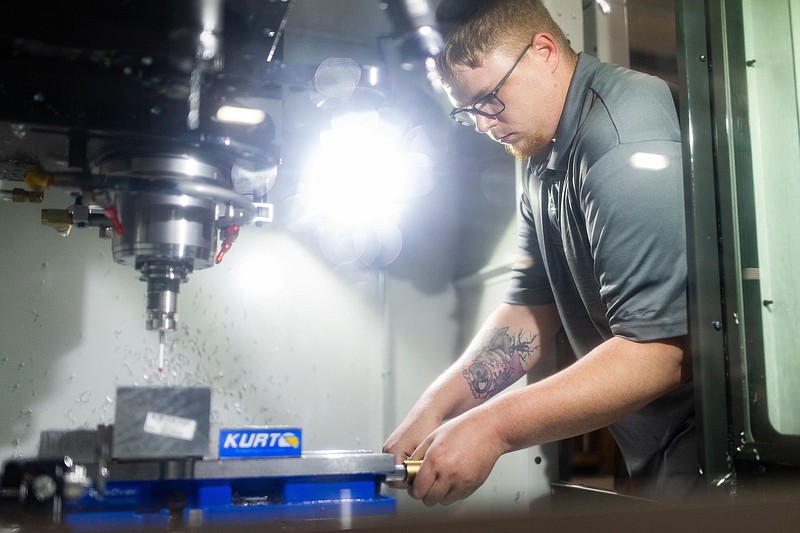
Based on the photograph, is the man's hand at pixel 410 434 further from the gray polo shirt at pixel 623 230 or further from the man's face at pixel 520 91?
the man's face at pixel 520 91

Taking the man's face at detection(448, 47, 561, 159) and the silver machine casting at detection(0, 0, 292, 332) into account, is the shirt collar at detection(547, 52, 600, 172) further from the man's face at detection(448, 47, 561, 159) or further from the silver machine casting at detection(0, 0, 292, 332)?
the silver machine casting at detection(0, 0, 292, 332)

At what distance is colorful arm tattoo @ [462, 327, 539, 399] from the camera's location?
4.83ft

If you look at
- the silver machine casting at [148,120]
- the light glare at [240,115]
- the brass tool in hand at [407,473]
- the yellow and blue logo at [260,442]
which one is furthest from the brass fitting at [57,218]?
the brass tool in hand at [407,473]

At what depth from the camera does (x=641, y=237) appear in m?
1.03

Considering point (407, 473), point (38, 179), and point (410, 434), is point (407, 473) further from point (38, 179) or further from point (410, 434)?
point (38, 179)

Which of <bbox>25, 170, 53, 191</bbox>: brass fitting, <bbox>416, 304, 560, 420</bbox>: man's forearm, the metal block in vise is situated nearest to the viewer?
the metal block in vise

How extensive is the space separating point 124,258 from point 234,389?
1.80ft

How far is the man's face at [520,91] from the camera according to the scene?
50.6 inches

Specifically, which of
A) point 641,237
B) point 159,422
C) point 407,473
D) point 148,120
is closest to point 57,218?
point 148,120

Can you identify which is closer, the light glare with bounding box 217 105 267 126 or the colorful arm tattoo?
the light glare with bounding box 217 105 267 126

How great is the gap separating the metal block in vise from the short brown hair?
31.8 inches

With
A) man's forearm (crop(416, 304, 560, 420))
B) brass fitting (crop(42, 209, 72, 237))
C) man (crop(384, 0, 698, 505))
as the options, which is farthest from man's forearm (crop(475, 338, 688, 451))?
brass fitting (crop(42, 209, 72, 237))

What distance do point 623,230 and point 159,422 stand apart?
71cm

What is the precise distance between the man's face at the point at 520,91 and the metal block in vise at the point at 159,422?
0.78 metres
